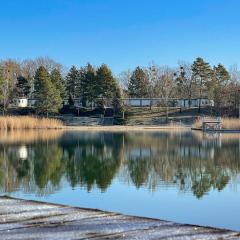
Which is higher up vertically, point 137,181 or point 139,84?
point 139,84

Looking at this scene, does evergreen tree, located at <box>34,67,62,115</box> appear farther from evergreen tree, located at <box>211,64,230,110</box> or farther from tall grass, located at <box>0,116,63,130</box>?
evergreen tree, located at <box>211,64,230,110</box>

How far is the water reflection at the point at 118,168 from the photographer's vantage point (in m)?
15.0

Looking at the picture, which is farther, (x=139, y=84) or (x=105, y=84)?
(x=139, y=84)

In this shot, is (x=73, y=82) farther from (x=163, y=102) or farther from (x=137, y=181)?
(x=137, y=181)

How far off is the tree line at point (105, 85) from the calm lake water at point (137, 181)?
39.0m

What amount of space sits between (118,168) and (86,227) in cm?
1209

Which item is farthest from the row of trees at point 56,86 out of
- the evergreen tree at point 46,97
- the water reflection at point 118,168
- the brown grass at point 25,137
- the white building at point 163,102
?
the water reflection at point 118,168

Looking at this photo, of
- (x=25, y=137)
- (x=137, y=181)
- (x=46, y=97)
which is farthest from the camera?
(x=46, y=97)

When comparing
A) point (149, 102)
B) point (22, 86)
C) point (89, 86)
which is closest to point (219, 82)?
point (149, 102)

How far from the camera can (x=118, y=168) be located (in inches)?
763

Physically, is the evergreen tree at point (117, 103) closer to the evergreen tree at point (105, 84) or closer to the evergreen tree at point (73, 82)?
the evergreen tree at point (105, 84)

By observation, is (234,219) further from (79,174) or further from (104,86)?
(104,86)

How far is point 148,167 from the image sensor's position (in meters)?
19.6

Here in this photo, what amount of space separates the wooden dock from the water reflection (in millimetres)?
5143
